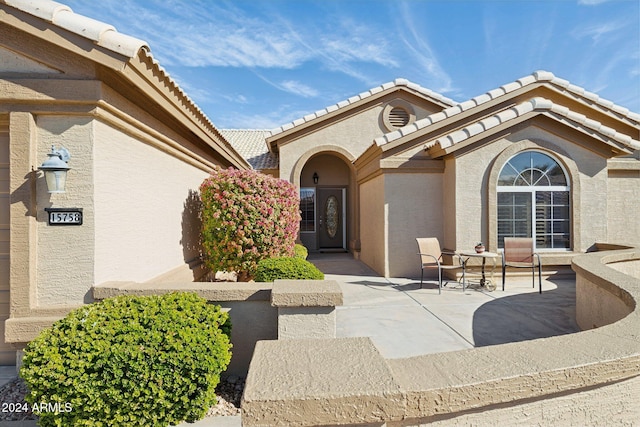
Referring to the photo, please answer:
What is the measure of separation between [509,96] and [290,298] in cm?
1027

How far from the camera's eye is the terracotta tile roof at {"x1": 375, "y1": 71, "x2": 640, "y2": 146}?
977 cm

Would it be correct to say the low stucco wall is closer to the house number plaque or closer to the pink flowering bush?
the house number plaque

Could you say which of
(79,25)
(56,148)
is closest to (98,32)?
(79,25)

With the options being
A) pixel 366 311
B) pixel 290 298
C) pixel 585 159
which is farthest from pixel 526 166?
pixel 290 298

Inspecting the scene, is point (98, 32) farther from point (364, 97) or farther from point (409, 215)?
point (364, 97)

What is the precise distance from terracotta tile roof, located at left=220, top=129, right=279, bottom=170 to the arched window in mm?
8748

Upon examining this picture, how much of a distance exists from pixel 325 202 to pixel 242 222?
9.84m

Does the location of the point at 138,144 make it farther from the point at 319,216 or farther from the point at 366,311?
the point at 319,216

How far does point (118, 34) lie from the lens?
160 inches

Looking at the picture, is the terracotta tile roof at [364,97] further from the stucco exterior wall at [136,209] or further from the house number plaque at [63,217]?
the house number plaque at [63,217]

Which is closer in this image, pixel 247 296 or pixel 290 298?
pixel 290 298

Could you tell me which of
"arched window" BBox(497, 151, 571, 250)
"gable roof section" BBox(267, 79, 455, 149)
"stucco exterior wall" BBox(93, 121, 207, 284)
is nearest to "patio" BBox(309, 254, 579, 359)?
"arched window" BBox(497, 151, 571, 250)

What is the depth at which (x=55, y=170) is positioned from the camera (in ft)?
13.0

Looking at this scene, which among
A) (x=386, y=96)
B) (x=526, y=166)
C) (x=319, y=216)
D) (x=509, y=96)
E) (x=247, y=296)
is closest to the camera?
(x=247, y=296)
